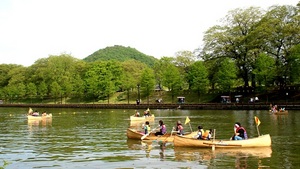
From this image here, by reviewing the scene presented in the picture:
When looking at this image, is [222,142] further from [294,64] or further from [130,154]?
[294,64]

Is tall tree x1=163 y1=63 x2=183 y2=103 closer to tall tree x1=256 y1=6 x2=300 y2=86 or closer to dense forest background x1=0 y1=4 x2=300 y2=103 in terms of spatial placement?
dense forest background x1=0 y1=4 x2=300 y2=103

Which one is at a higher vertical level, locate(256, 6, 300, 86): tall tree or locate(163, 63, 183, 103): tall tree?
locate(256, 6, 300, 86): tall tree

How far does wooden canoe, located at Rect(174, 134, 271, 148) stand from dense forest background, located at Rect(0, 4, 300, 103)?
58.2 meters

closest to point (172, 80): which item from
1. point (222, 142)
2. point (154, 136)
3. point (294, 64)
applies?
point (294, 64)

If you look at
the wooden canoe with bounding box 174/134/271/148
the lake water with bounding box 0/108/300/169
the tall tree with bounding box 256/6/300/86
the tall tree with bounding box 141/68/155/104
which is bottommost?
the lake water with bounding box 0/108/300/169

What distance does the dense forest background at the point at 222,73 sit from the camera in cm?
8750

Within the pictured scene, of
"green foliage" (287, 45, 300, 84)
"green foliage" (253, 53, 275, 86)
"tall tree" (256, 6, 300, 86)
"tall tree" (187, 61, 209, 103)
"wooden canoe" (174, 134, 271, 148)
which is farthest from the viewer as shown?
"tall tree" (187, 61, 209, 103)

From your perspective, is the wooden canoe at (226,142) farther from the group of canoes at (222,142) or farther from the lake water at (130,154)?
the lake water at (130,154)

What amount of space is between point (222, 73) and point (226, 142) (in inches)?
2740

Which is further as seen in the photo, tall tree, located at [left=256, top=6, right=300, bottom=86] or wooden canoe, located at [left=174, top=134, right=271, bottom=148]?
tall tree, located at [left=256, top=6, right=300, bottom=86]

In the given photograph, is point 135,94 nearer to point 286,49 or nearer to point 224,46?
point 224,46

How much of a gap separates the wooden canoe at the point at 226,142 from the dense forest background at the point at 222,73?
58.2m

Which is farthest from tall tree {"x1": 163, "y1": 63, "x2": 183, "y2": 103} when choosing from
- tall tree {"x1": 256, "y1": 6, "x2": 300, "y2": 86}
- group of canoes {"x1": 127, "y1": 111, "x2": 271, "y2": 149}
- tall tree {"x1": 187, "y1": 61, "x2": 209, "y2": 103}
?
group of canoes {"x1": 127, "y1": 111, "x2": 271, "y2": 149}

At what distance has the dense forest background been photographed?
87.5 meters
